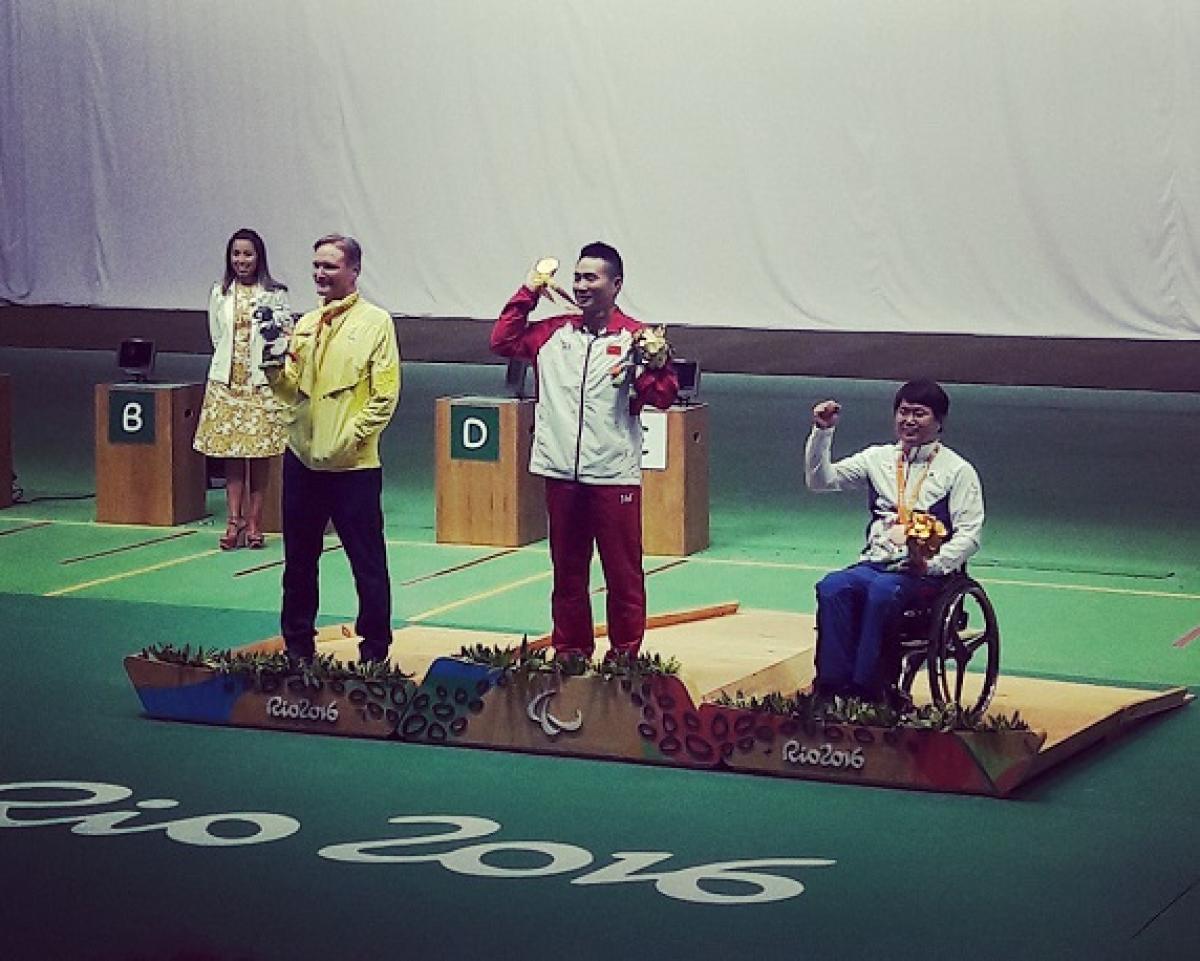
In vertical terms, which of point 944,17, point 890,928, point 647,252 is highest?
point 944,17

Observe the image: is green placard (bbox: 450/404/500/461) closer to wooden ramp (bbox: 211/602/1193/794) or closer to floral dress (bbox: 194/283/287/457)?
floral dress (bbox: 194/283/287/457)

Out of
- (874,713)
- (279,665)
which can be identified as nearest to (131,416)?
(279,665)

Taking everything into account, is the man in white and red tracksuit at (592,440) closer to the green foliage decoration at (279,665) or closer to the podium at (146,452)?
the green foliage decoration at (279,665)

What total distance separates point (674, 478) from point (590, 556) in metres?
4.13

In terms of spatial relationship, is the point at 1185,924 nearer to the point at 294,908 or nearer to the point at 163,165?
the point at 294,908

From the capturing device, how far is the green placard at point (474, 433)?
1323 centimetres

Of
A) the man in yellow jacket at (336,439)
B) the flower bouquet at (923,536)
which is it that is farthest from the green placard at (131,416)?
the flower bouquet at (923,536)

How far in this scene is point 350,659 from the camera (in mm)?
9188

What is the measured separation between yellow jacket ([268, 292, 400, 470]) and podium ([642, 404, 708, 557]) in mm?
4022

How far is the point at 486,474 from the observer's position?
43.5 ft

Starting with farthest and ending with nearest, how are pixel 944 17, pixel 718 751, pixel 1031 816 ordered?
pixel 944 17, pixel 718 751, pixel 1031 816

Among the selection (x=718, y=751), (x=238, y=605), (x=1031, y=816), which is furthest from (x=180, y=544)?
(x=1031, y=816)

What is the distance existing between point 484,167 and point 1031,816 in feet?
31.6

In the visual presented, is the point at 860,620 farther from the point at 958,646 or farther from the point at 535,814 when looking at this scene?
the point at 535,814
